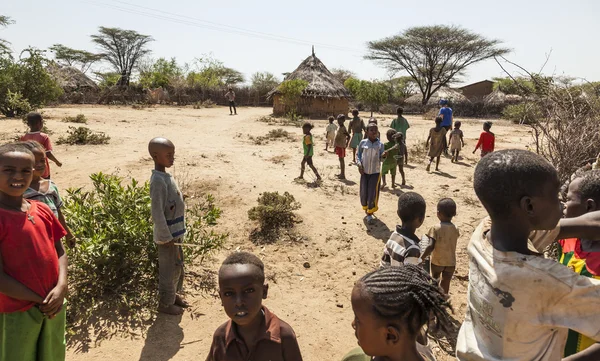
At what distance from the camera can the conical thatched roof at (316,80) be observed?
875 inches

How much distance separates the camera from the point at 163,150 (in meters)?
3.06

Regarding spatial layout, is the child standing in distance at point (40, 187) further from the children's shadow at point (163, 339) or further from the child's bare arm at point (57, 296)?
the children's shadow at point (163, 339)

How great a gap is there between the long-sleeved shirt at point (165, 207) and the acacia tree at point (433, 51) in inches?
1332

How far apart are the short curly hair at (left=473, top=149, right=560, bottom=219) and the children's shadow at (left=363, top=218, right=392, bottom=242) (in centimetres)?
418

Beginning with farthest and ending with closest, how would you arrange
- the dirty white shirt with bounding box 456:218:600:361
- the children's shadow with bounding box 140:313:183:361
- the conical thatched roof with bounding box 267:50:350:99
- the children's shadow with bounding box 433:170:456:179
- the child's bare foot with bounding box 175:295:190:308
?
the conical thatched roof with bounding box 267:50:350:99, the children's shadow with bounding box 433:170:456:179, the child's bare foot with bounding box 175:295:190:308, the children's shadow with bounding box 140:313:183:361, the dirty white shirt with bounding box 456:218:600:361

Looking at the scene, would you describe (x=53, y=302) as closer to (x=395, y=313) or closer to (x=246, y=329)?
(x=246, y=329)

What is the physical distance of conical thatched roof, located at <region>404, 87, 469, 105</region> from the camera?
33375mm

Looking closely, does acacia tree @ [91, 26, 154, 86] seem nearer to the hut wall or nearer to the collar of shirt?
the hut wall

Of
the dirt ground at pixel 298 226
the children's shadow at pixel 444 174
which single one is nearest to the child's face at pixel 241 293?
the dirt ground at pixel 298 226

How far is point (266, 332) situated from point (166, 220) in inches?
70.2

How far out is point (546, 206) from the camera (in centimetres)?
118

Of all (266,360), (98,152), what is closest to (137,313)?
(266,360)

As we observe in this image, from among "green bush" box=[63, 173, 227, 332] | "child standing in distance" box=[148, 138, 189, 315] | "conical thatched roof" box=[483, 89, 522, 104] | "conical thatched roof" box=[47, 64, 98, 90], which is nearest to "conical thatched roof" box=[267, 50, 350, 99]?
"conical thatched roof" box=[47, 64, 98, 90]

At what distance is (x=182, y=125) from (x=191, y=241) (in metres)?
12.7
